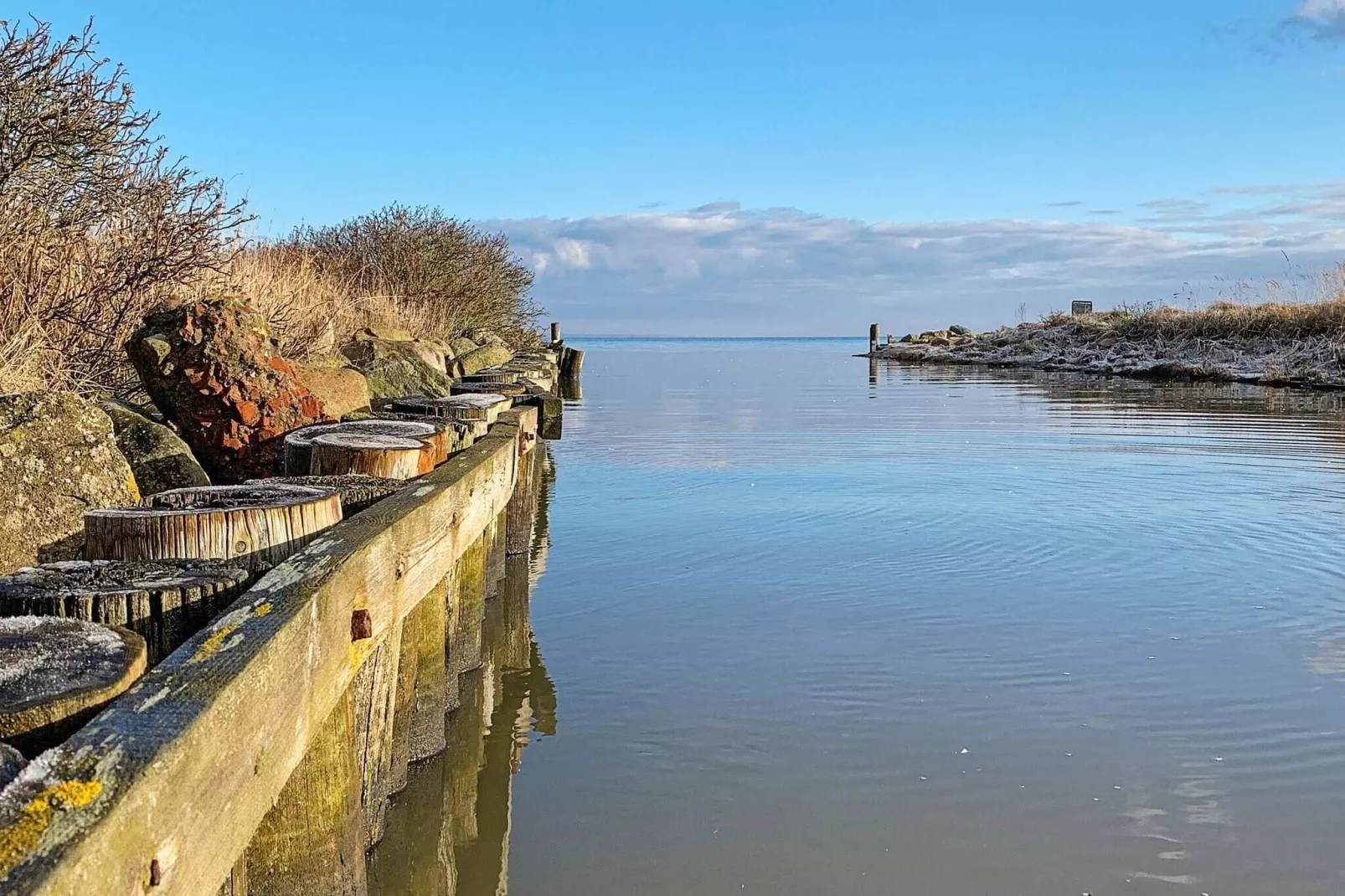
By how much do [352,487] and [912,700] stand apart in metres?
2.74

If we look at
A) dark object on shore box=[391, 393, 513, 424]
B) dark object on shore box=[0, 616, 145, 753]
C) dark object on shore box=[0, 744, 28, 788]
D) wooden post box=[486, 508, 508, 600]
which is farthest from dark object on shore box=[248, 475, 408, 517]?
dark object on shore box=[391, 393, 513, 424]

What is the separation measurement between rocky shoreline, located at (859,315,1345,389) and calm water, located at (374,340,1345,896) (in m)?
20.1

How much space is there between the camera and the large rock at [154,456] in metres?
5.35

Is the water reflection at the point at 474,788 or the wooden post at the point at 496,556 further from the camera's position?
the wooden post at the point at 496,556

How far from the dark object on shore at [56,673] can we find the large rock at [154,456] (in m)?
3.15

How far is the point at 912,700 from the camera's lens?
512cm

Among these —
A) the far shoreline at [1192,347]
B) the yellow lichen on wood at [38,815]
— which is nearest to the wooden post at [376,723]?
the yellow lichen on wood at [38,815]

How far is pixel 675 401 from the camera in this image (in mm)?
25266

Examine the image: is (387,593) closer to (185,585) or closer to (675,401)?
(185,585)

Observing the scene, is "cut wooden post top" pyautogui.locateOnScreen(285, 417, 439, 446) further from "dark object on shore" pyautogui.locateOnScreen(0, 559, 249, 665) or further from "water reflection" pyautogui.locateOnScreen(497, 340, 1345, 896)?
"dark object on shore" pyautogui.locateOnScreen(0, 559, 249, 665)

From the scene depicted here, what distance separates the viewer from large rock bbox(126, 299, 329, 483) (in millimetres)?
6234

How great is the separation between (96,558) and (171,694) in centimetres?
136

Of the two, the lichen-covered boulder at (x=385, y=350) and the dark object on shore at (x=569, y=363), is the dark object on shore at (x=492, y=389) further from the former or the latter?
the dark object on shore at (x=569, y=363)

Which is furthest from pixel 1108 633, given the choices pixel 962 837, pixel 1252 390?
pixel 1252 390
